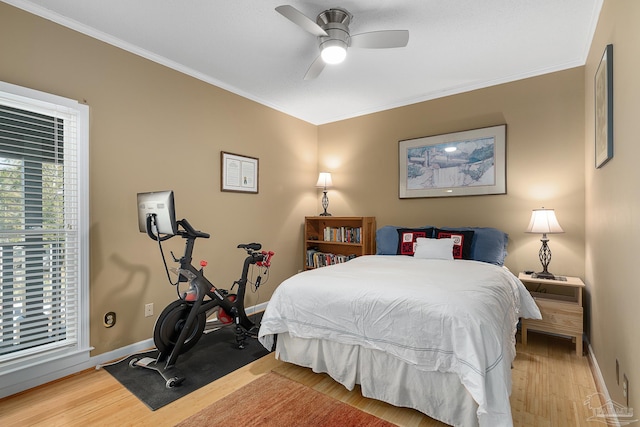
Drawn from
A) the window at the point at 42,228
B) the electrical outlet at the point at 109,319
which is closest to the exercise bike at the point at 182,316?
the electrical outlet at the point at 109,319

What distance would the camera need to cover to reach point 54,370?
234cm

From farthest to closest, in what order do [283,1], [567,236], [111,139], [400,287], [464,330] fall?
1. [567,236]
2. [111,139]
3. [283,1]
4. [400,287]
5. [464,330]

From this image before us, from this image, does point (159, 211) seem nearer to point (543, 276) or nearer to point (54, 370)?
point (54, 370)

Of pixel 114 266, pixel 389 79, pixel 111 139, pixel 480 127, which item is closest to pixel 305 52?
pixel 389 79

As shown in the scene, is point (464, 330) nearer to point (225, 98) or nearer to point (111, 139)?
point (111, 139)

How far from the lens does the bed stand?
1618 millimetres

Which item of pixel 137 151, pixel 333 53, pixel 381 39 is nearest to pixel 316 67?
pixel 333 53

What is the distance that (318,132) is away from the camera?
5055 millimetres

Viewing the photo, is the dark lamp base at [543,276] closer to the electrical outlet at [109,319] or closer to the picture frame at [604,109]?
the picture frame at [604,109]

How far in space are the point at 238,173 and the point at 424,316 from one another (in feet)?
9.02

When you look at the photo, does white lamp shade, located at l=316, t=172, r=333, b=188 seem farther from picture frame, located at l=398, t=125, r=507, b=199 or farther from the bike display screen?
the bike display screen

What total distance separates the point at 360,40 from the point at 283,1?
61cm

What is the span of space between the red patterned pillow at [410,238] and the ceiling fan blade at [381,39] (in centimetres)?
203

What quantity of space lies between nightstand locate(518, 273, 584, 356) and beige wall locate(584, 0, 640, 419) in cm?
18
